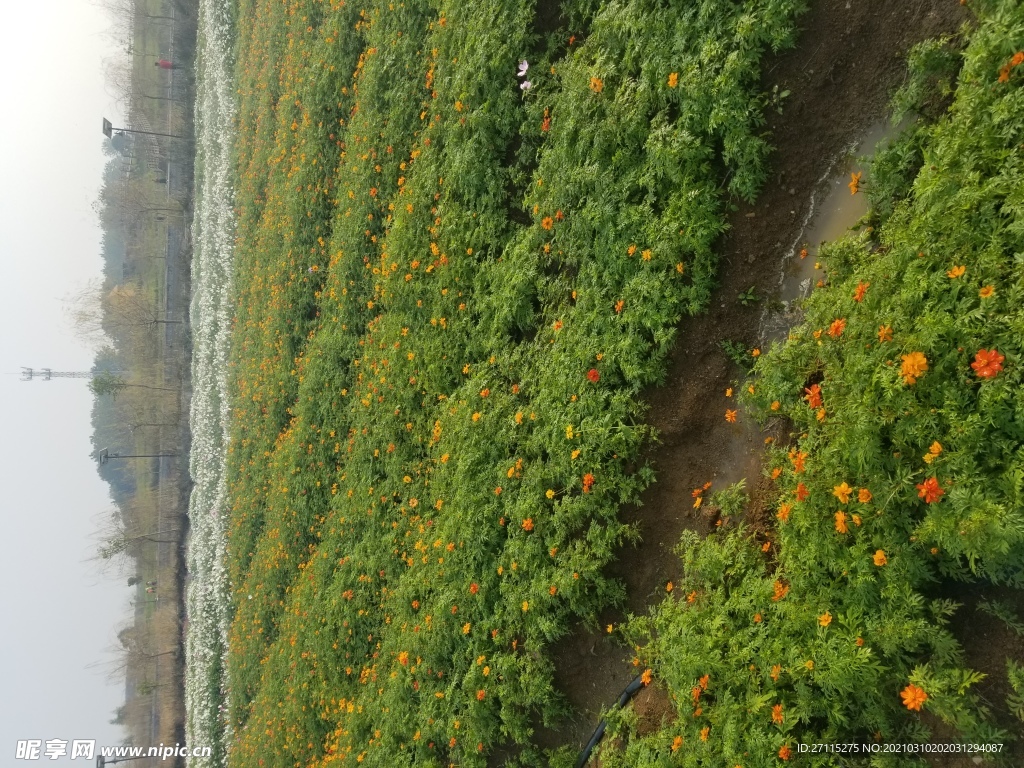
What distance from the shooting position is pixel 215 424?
802 inches

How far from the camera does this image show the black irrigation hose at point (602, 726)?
225 inches

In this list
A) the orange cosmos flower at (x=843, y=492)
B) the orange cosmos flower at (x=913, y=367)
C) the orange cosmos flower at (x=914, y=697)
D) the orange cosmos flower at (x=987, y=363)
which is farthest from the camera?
the orange cosmos flower at (x=843, y=492)

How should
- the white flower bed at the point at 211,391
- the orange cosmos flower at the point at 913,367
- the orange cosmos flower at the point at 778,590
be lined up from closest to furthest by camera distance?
1. the orange cosmos flower at the point at 913,367
2. the orange cosmos flower at the point at 778,590
3. the white flower bed at the point at 211,391

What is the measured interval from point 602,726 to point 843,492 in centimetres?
355

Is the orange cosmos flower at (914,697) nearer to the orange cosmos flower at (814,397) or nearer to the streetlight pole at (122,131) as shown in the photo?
the orange cosmos flower at (814,397)

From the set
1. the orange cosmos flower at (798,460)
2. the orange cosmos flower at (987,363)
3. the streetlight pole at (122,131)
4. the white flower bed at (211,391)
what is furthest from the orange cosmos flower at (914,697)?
the streetlight pole at (122,131)

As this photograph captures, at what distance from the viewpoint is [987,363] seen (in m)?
3.39

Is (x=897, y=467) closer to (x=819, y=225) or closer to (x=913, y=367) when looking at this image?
(x=913, y=367)

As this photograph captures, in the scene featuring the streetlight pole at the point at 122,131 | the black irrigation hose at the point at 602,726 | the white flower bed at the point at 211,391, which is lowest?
the black irrigation hose at the point at 602,726

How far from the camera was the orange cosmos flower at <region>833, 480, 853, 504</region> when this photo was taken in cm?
403

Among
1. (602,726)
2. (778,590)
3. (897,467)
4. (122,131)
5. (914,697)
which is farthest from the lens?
(122,131)

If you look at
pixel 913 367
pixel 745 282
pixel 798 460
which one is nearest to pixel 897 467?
pixel 913 367

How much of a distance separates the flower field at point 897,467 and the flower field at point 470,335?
128cm

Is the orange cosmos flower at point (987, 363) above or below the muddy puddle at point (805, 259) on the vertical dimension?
below
